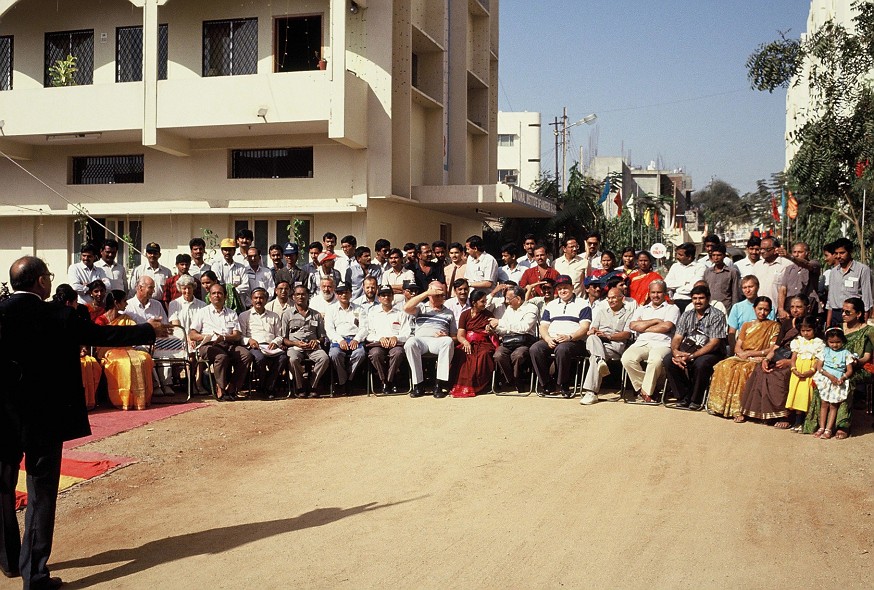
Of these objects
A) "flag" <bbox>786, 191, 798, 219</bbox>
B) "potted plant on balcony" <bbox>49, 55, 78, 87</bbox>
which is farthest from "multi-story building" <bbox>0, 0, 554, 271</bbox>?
A: "flag" <bbox>786, 191, 798, 219</bbox>

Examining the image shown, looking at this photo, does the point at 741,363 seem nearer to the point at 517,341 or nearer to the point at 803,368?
the point at 803,368

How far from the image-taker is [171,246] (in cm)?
1952

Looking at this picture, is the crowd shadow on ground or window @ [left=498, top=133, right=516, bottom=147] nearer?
the crowd shadow on ground

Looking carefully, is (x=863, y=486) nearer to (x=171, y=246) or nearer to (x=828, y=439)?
(x=828, y=439)

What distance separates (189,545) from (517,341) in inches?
245

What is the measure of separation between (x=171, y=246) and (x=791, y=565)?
16.9 m

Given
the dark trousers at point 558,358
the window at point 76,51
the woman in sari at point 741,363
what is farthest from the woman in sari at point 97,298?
the window at point 76,51

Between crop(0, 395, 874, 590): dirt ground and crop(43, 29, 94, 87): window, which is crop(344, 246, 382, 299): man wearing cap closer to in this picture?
crop(0, 395, 874, 590): dirt ground

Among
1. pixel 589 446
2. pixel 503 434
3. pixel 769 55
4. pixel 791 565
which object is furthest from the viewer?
pixel 769 55

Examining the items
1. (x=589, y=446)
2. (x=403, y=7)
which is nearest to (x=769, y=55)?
(x=403, y=7)

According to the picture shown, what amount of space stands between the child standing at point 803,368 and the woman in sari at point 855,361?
0.10 metres

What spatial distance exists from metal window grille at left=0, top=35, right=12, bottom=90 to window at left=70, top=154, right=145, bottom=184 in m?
2.52

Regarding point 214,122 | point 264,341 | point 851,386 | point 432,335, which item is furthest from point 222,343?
point 214,122

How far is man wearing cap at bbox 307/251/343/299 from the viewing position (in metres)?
12.0
